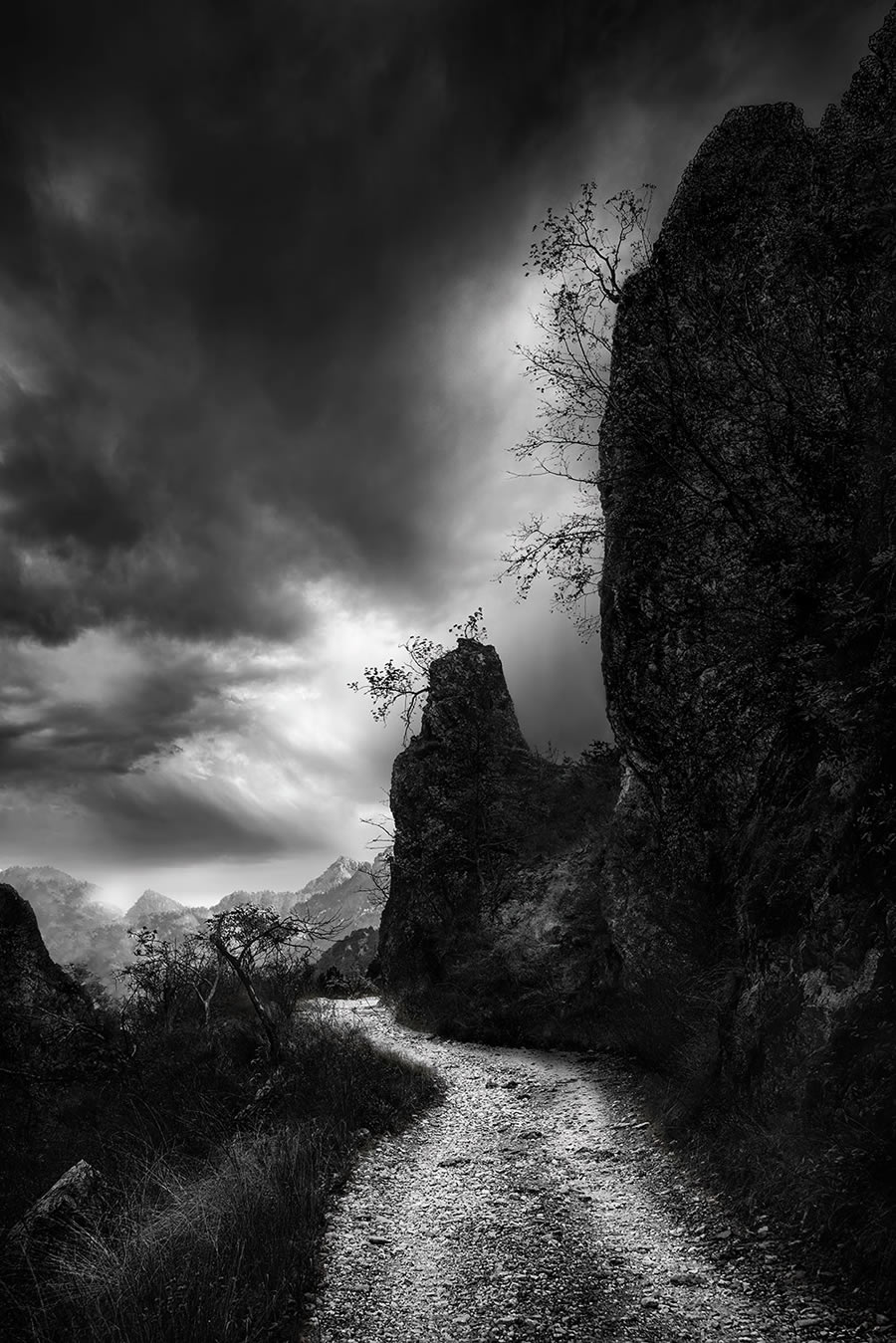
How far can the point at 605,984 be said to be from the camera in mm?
15602

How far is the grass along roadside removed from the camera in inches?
195

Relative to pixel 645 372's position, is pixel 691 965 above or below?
below

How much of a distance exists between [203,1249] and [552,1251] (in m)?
3.31

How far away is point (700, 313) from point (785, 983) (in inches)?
457

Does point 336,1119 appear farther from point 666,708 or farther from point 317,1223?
point 666,708

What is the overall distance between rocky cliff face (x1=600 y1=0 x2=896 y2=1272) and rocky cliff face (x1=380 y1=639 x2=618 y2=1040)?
9.71 ft

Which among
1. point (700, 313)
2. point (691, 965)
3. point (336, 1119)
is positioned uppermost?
point (700, 313)

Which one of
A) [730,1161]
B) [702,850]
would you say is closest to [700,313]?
[702,850]

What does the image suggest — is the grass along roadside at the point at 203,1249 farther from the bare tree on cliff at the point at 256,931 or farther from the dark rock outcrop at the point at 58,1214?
the bare tree on cliff at the point at 256,931

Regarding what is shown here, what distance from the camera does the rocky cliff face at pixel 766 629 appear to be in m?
6.41

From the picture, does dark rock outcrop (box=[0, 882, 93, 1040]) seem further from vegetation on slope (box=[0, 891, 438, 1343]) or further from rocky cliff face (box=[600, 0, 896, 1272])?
rocky cliff face (box=[600, 0, 896, 1272])

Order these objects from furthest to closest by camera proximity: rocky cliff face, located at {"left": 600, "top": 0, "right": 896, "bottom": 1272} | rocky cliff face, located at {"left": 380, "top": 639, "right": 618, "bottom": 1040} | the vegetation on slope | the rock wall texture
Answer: rocky cliff face, located at {"left": 380, "top": 639, "right": 618, "bottom": 1040} < rocky cliff face, located at {"left": 600, "top": 0, "right": 896, "bottom": 1272} < the rock wall texture < the vegetation on slope

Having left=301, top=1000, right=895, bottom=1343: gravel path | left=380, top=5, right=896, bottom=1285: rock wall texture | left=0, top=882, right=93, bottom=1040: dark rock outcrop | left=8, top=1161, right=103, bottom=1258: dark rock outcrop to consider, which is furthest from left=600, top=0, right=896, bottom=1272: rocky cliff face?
left=0, top=882, right=93, bottom=1040: dark rock outcrop

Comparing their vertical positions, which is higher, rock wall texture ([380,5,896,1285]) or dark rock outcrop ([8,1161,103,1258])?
rock wall texture ([380,5,896,1285])
